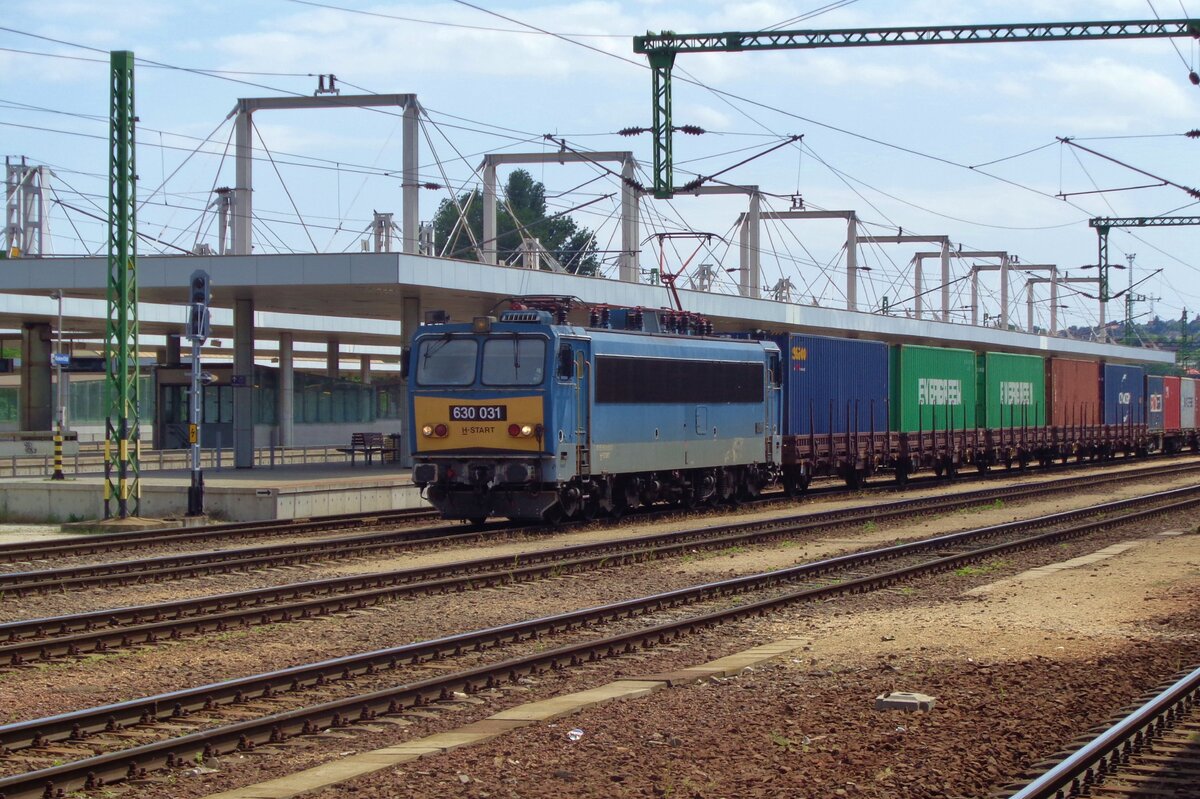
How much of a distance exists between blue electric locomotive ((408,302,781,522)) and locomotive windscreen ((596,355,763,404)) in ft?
0.10

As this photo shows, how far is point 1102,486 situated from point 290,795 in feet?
105

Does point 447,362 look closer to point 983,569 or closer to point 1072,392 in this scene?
point 983,569

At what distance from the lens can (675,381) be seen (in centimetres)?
2486

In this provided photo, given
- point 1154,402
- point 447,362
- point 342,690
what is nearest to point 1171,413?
point 1154,402

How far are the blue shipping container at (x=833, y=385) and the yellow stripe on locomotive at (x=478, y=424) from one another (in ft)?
30.3

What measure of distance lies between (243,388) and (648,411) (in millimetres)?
13065

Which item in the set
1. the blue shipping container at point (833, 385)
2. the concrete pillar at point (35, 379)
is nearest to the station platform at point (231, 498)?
the blue shipping container at point (833, 385)

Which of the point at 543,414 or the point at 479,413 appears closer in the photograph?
the point at 543,414

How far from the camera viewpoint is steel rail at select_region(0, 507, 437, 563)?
19.3 meters

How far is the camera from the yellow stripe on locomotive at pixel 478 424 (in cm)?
2152

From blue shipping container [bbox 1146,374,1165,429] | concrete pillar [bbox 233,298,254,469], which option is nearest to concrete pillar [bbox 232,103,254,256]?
concrete pillar [bbox 233,298,254,469]

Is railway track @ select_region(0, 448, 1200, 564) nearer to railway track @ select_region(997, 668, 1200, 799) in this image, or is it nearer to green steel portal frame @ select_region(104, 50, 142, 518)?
green steel portal frame @ select_region(104, 50, 142, 518)

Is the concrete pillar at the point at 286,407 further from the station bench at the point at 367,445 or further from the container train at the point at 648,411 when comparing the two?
the container train at the point at 648,411

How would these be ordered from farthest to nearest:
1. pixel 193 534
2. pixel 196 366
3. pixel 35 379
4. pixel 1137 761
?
1. pixel 35 379
2. pixel 196 366
3. pixel 193 534
4. pixel 1137 761
